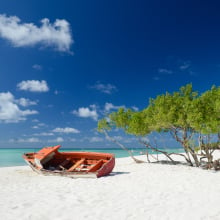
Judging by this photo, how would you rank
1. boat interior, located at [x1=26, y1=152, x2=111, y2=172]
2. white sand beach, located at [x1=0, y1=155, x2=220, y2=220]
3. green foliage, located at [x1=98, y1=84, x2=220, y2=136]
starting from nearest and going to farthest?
white sand beach, located at [x1=0, y1=155, x2=220, y2=220] → green foliage, located at [x1=98, y1=84, x2=220, y2=136] → boat interior, located at [x1=26, y1=152, x2=111, y2=172]

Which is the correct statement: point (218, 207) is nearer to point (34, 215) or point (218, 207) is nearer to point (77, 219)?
point (77, 219)

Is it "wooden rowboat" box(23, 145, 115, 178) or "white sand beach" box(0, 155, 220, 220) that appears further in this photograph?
"wooden rowboat" box(23, 145, 115, 178)

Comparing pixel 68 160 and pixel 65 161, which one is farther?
pixel 68 160

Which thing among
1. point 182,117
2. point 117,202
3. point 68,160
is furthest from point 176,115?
point 117,202

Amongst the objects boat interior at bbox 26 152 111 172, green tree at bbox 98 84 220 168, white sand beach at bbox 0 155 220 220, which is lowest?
white sand beach at bbox 0 155 220 220

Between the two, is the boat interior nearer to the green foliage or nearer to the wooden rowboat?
the wooden rowboat

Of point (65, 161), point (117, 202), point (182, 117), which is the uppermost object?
point (182, 117)

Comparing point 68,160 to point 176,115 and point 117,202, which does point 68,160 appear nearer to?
point 176,115

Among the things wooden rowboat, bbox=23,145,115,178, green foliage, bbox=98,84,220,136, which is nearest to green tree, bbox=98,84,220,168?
green foliage, bbox=98,84,220,136

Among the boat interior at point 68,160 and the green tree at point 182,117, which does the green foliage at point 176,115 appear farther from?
the boat interior at point 68,160

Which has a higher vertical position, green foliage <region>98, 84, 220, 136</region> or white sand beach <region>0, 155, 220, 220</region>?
green foliage <region>98, 84, 220, 136</region>

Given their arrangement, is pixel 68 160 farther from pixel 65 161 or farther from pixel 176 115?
pixel 176 115

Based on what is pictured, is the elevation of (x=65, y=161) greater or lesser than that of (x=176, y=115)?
lesser

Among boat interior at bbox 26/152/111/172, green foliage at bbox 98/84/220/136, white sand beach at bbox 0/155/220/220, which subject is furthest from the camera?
boat interior at bbox 26/152/111/172
